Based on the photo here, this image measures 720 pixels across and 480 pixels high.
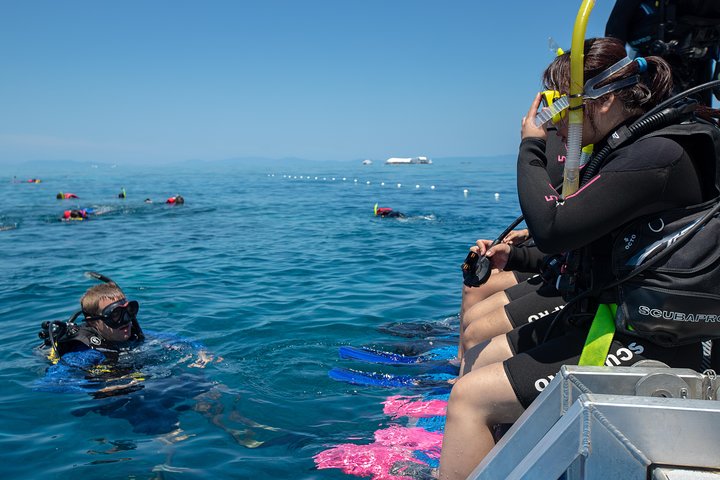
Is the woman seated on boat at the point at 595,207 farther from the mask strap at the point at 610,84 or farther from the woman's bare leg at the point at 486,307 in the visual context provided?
the woman's bare leg at the point at 486,307

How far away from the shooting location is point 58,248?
12148 millimetres

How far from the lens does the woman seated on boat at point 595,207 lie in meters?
2.01

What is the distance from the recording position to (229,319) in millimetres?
6914

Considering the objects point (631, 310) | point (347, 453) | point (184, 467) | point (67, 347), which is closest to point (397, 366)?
point (347, 453)

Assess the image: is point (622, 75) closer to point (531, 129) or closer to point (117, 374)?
point (531, 129)

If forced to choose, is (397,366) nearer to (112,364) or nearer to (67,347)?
(112,364)

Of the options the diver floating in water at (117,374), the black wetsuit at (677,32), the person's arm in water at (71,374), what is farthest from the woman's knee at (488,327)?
the person's arm in water at (71,374)

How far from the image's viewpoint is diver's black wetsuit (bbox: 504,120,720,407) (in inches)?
78.3

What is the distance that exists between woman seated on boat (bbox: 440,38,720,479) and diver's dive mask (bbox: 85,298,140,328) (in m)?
3.41

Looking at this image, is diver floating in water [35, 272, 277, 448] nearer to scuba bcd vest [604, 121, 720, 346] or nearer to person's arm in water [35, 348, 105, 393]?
person's arm in water [35, 348, 105, 393]

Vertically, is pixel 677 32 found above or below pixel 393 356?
above

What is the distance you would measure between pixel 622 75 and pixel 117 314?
414 centimetres

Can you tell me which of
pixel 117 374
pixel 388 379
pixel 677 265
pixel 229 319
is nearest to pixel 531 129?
pixel 677 265

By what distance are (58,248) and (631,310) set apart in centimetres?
1234
